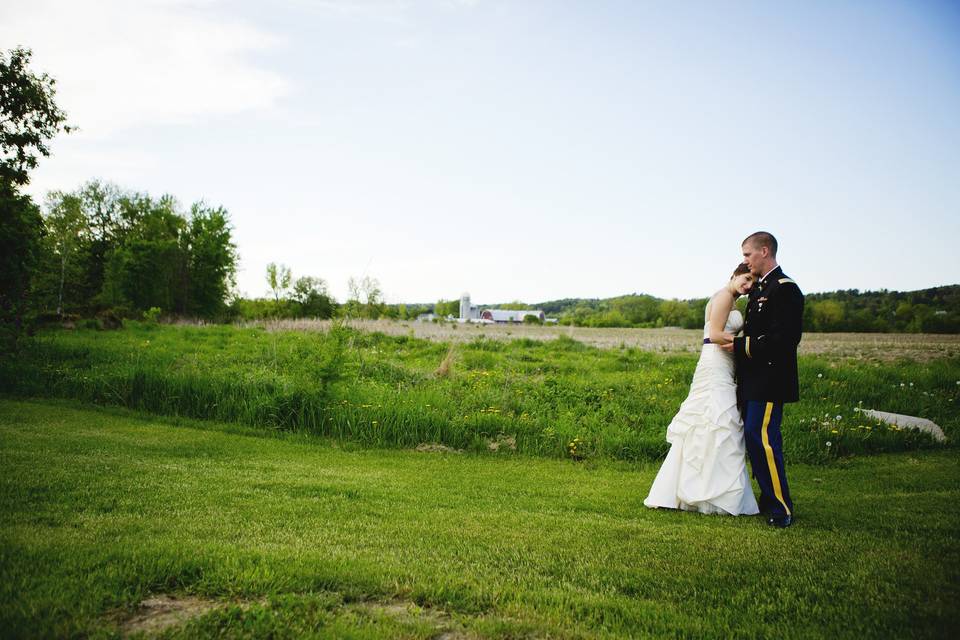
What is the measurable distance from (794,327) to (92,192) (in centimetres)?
7339

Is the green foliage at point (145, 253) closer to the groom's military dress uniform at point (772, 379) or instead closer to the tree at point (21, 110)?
the tree at point (21, 110)

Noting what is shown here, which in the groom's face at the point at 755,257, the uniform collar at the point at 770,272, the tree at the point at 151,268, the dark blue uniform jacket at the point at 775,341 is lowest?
the dark blue uniform jacket at the point at 775,341

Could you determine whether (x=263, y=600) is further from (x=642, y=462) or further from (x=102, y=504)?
(x=642, y=462)

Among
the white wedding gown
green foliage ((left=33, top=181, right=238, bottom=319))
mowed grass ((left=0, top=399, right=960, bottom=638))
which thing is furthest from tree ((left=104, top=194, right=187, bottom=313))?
the white wedding gown

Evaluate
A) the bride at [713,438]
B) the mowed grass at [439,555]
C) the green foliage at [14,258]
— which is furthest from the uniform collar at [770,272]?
the green foliage at [14,258]

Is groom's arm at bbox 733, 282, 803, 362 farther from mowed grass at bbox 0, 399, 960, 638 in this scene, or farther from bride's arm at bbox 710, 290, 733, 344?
mowed grass at bbox 0, 399, 960, 638

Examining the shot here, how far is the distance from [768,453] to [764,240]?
91.0 inches

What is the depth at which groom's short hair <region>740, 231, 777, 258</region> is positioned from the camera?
6.14 m

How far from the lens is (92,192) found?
6125 cm

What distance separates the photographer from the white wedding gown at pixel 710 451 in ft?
20.0

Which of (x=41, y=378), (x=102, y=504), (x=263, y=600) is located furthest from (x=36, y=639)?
(x=41, y=378)

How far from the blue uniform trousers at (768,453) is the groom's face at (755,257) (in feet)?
4.78

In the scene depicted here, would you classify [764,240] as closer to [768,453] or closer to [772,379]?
[772,379]

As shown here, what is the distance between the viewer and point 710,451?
20.3 ft
